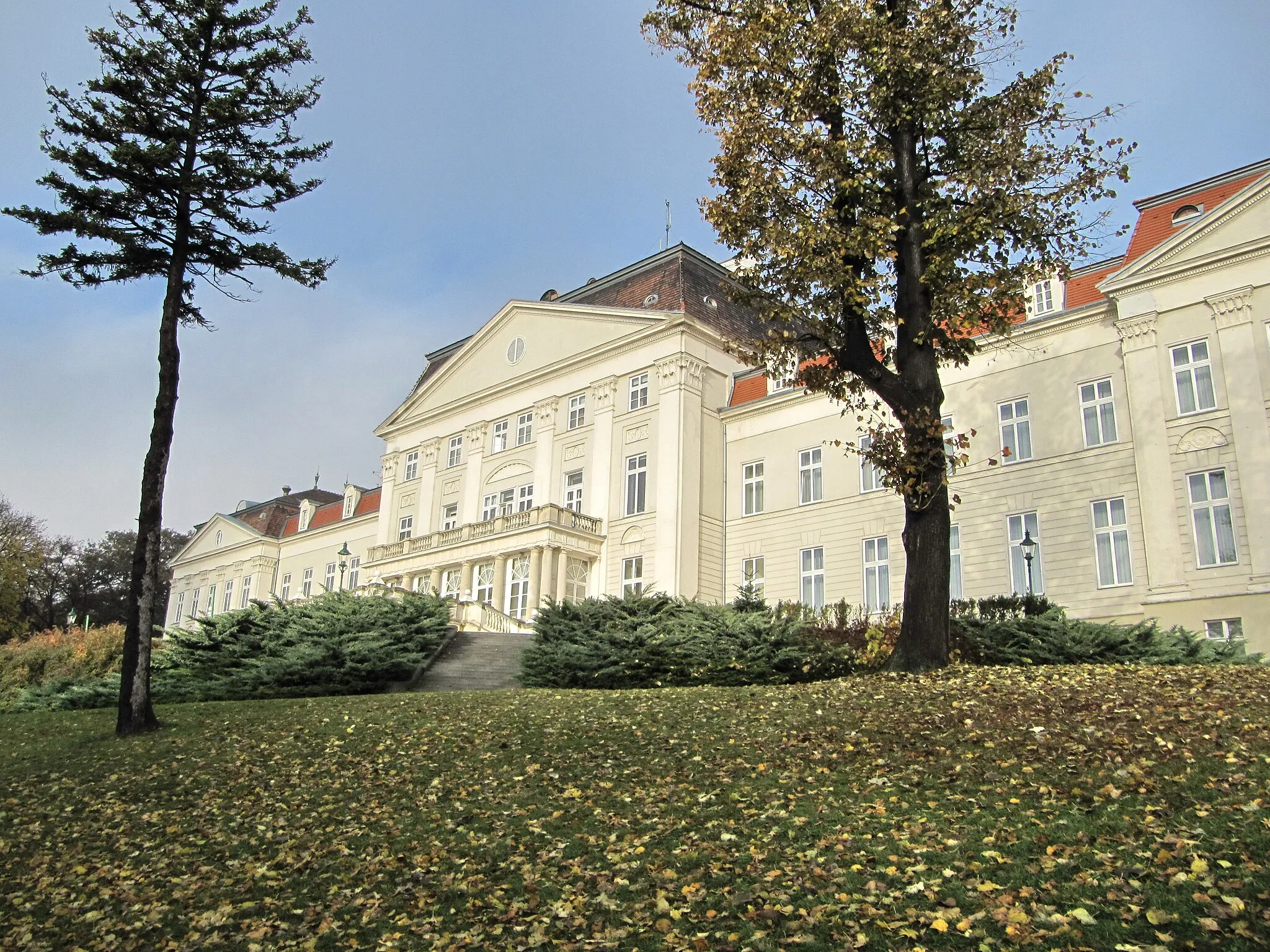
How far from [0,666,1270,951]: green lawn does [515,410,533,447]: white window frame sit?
26389 millimetres

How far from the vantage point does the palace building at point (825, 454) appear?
2423cm

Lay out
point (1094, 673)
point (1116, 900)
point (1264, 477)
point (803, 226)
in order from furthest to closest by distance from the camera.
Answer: point (1264, 477) → point (803, 226) → point (1094, 673) → point (1116, 900)

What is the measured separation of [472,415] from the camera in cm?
4272

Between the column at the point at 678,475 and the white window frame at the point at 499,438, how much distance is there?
824cm

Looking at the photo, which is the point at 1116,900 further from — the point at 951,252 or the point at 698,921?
the point at 951,252

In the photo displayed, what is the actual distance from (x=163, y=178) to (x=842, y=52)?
1149 cm

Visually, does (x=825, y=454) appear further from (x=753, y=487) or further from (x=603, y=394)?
(x=603, y=394)

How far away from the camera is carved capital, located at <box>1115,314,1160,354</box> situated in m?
25.7

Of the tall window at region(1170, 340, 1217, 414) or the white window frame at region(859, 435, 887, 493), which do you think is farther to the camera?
the white window frame at region(859, 435, 887, 493)

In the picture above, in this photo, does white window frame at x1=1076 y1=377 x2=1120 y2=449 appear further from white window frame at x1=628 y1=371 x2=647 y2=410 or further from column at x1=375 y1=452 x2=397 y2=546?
column at x1=375 y1=452 x2=397 y2=546

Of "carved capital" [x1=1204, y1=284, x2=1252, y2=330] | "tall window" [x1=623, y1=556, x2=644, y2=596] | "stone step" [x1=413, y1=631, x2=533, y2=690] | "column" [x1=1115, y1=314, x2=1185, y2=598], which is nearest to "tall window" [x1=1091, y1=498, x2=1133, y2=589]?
"column" [x1=1115, y1=314, x2=1185, y2=598]

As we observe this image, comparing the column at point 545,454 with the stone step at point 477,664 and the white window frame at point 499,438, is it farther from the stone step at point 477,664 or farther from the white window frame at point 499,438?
the stone step at point 477,664

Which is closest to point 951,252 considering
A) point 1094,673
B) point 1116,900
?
point 1094,673

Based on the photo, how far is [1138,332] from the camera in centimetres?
2595
